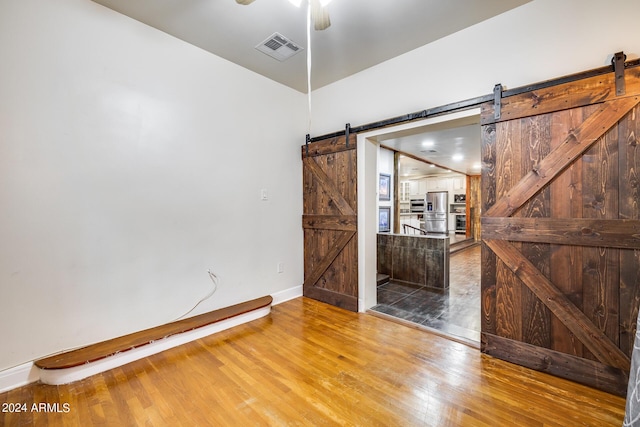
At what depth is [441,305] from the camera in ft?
10.9

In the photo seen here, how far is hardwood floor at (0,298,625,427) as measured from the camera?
5.08 feet

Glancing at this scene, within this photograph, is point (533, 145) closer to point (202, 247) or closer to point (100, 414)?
point (202, 247)

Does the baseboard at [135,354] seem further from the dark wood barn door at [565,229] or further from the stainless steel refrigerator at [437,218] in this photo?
the stainless steel refrigerator at [437,218]

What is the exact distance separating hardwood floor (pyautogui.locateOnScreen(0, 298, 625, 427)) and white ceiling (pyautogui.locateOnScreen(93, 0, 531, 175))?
2.17 m

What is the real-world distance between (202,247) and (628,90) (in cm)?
359

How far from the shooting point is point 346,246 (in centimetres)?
327

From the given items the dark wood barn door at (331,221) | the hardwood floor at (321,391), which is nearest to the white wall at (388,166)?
the dark wood barn door at (331,221)

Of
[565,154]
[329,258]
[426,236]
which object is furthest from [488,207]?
[426,236]

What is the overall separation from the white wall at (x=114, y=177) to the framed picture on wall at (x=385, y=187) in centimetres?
296

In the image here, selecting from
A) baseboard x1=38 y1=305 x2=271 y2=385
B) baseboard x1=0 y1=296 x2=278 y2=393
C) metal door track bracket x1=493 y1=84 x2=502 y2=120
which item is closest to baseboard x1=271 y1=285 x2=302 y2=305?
baseboard x1=38 y1=305 x2=271 y2=385

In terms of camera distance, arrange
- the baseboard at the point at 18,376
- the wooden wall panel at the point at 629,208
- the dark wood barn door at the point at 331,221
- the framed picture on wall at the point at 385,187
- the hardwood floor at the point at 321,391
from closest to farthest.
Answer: the hardwood floor at the point at 321,391 → the wooden wall panel at the point at 629,208 → the baseboard at the point at 18,376 → the dark wood barn door at the point at 331,221 → the framed picture on wall at the point at 385,187

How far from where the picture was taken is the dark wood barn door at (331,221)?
3199 mm

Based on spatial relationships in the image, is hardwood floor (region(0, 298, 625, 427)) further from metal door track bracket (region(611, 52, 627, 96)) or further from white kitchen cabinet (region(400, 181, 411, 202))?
white kitchen cabinet (region(400, 181, 411, 202))

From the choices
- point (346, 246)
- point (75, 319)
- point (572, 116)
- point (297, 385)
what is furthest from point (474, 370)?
point (75, 319)
